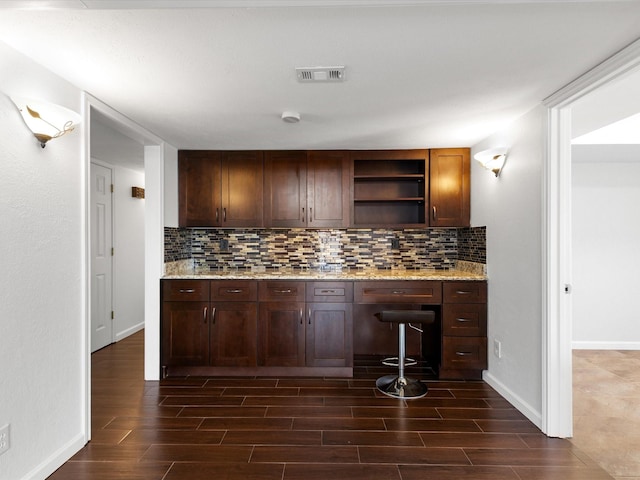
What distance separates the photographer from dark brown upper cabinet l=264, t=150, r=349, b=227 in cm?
383

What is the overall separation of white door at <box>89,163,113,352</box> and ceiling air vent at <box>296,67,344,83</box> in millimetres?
3332

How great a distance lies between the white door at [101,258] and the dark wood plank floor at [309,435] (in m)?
1.25

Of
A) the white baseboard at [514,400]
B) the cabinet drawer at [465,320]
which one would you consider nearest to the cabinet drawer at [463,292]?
the cabinet drawer at [465,320]

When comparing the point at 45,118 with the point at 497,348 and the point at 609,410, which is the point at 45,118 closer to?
the point at 497,348

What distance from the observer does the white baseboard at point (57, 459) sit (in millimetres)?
1928

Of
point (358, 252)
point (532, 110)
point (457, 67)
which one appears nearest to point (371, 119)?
point (457, 67)

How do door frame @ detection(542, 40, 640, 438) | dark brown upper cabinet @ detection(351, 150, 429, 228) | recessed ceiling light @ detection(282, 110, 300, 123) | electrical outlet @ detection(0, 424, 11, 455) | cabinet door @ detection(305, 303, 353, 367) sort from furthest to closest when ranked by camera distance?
dark brown upper cabinet @ detection(351, 150, 429, 228)
cabinet door @ detection(305, 303, 353, 367)
recessed ceiling light @ detection(282, 110, 300, 123)
door frame @ detection(542, 40, 640, 438)
electrical outlet @ detection(0, 424, 11, 455)

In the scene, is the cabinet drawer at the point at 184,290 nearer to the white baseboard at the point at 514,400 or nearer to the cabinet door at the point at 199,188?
the cabinet door at the point at 199,188

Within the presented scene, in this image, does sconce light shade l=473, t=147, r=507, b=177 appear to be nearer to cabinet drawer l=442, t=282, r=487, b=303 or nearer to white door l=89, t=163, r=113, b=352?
cabinet drawer l=442, t=282, r=487, b=303

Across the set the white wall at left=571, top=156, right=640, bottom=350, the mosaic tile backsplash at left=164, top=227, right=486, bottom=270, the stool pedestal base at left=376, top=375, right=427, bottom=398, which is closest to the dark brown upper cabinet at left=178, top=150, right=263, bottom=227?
the mosaic tile backsplash at left=164, top=227, right=486, bottom=270

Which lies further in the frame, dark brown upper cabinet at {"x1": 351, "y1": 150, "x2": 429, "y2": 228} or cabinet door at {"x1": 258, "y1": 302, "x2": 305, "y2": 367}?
dark brown upper cabinet at {"x1": 351, "y1": 150, "x2": 429, "y2": 228}

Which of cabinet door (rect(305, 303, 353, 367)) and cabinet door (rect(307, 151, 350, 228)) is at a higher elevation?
cabinet door (rect(307, 151, 350, 228))

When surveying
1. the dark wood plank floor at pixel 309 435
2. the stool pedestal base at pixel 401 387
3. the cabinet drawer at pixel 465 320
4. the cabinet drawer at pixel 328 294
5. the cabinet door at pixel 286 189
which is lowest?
the dark wood plank floor at pixel 309 435

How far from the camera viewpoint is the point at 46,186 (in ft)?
6.63
